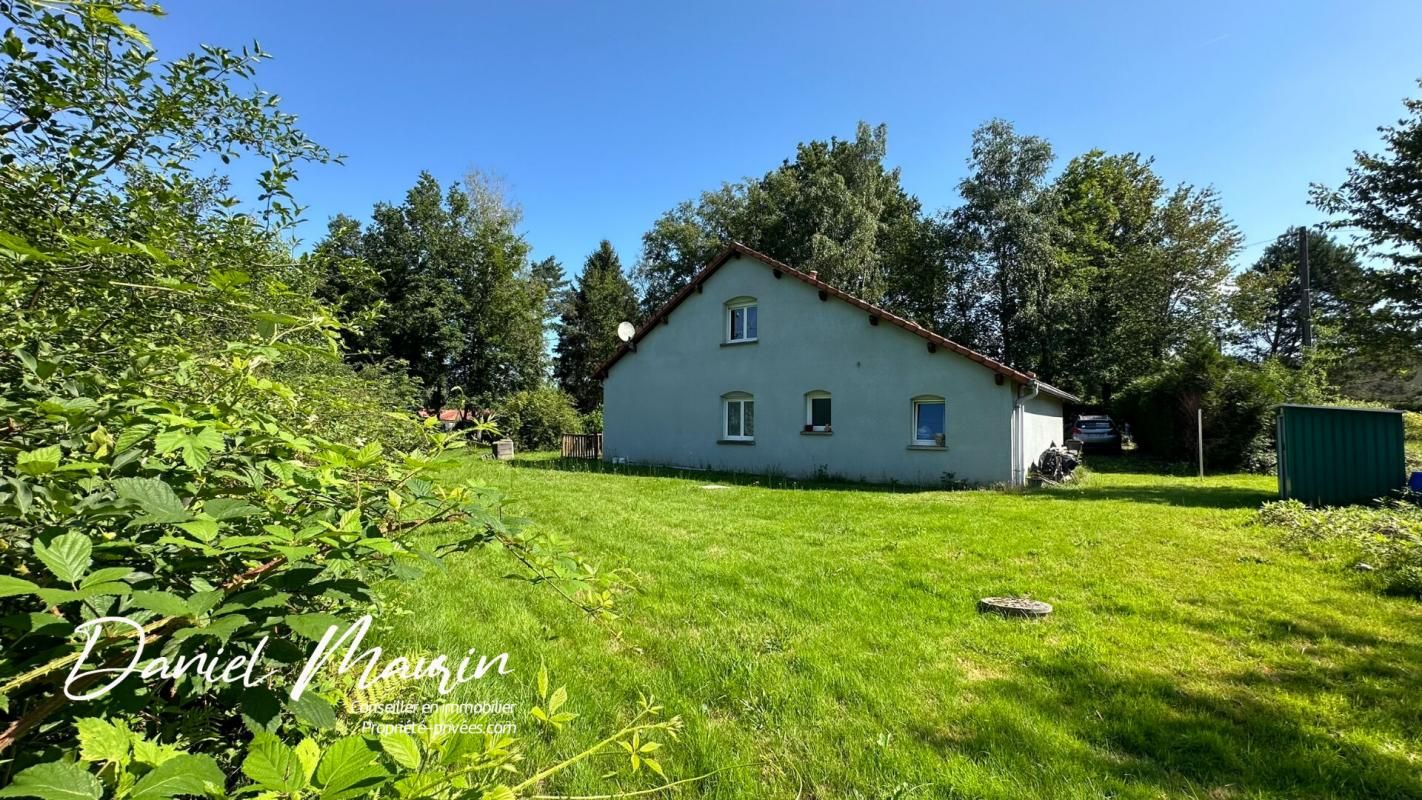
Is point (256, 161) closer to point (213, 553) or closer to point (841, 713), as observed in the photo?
point (213, 553)

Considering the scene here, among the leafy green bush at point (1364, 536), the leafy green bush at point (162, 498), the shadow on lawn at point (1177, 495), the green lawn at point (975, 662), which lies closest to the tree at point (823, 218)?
the shadow on lawn at point (1177, 495)

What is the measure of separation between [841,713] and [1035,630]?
1976 millimetres

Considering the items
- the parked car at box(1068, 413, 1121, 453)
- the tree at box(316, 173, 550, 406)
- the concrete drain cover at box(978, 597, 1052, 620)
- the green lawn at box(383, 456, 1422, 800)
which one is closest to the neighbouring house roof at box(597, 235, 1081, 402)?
the green lawn at box(383, 456, 1422, 800)

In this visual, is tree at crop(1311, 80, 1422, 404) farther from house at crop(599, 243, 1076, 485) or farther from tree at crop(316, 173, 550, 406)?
tree at crop(316, 173, 550, 406)

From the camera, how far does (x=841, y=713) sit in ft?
9.48

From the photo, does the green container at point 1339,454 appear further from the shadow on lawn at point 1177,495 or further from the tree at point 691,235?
the tree at point 691,235

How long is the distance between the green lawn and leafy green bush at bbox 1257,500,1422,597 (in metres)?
0.35

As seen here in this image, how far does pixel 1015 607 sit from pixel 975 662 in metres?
1.06

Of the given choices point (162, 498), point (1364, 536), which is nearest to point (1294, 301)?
point (1364, 536)

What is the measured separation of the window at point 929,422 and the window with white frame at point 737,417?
4182 mm

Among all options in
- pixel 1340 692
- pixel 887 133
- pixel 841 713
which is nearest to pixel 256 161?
pixel 841 713

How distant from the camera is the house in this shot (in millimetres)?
12438

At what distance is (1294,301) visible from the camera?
38.5 m

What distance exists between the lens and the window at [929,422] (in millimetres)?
12867
